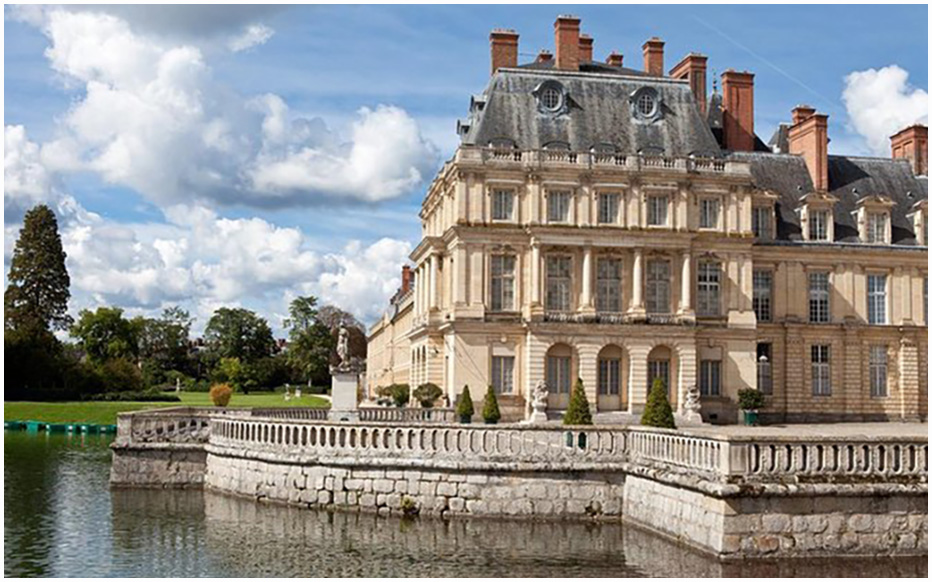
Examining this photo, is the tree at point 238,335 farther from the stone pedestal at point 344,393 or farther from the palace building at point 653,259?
the stone pedestal at point 344,393

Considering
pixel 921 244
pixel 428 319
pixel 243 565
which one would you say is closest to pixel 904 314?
pixel 921 244

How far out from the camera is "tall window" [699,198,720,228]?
45438 millimetres

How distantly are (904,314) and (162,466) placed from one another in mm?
32099

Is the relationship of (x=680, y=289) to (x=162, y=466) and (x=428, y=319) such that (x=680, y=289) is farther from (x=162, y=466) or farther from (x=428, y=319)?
(x=162, y=466)

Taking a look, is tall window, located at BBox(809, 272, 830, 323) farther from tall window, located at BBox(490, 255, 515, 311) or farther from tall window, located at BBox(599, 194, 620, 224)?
tall window, located at BBox(490, 255, 515, 311)

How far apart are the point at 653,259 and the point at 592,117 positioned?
5846 millimetres

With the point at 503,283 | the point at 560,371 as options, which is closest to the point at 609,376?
the point at 560,371

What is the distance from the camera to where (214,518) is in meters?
22.2

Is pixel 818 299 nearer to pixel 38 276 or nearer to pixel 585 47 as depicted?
pixel 585 47

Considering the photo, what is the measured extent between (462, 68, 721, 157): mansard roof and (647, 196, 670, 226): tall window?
6.63 feet

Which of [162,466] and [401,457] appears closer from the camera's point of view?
[401,457]

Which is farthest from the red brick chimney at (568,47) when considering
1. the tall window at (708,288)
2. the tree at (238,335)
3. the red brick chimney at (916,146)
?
the tree at (238,335)

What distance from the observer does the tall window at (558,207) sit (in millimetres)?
44281

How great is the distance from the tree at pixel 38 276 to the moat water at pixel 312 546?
1941 inches
